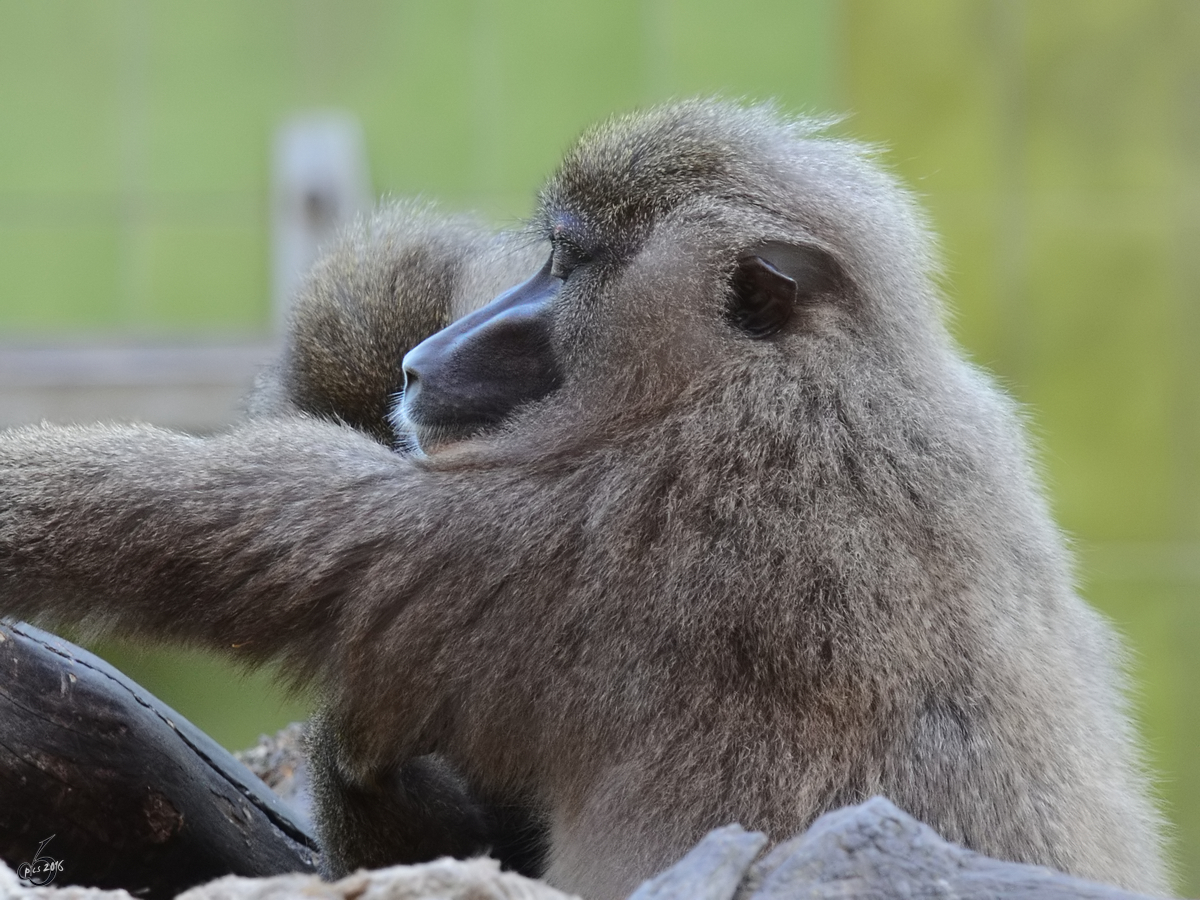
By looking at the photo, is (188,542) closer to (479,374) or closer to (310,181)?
(479,374)

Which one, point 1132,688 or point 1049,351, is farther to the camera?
point 1049,351

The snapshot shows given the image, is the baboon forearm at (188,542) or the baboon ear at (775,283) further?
the baboon ear at (775,283)

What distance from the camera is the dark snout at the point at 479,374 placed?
223 centimetres

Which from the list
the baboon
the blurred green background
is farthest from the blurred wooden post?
the baboon

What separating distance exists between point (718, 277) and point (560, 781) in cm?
80

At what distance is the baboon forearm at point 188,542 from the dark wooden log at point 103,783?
0.18 metres

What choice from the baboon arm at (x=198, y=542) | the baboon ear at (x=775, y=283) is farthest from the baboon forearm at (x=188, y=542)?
the baboon ear at (x=775, y=283)

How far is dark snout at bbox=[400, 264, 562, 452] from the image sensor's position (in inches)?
87.7

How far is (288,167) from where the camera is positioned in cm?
571

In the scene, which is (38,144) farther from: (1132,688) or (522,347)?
(1132,688)

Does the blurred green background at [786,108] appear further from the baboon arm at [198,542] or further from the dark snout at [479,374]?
the baboon arm at [198,542]

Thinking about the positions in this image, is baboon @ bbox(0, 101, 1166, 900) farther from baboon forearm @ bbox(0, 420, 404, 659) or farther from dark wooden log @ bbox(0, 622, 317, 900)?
dark wooden log @ bbox(0, 622, 317, 900)

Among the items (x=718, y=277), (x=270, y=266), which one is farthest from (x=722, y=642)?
(x=270, y=266)

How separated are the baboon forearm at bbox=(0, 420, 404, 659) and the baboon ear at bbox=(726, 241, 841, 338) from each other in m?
0.62
